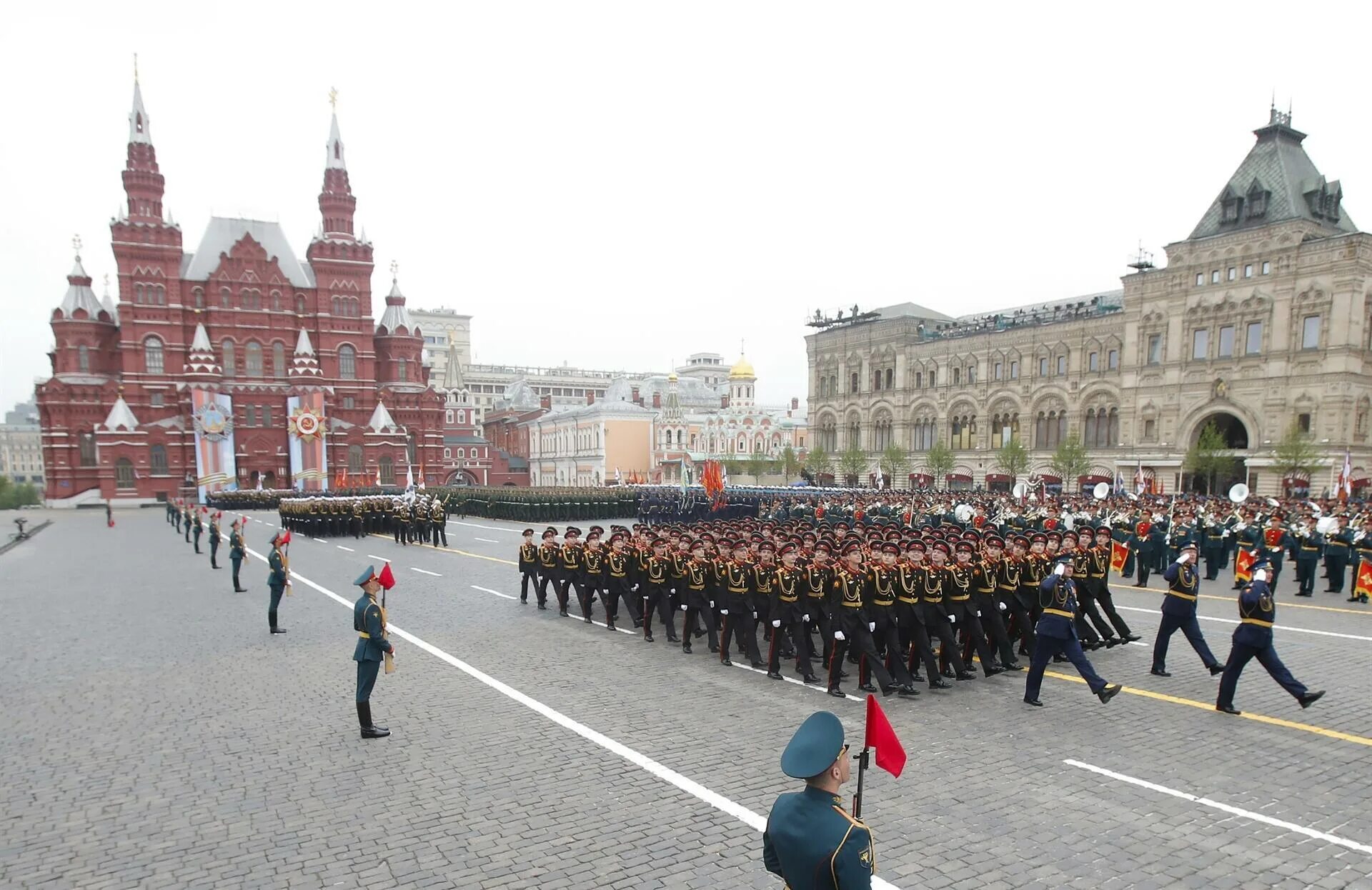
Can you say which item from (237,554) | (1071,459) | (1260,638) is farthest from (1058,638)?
(1071,459)

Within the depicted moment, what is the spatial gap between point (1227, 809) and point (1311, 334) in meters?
44.1

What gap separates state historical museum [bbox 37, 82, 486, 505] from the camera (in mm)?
54562

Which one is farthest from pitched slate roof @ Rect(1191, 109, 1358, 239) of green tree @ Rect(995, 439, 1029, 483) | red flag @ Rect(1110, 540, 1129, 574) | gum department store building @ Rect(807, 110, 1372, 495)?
red flag @ Rect(1110, 540, 1129, 574)

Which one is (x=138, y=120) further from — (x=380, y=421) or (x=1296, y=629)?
(x=1296, y=629)

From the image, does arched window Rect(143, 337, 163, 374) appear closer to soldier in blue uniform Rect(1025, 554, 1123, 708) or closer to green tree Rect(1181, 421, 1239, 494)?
soldier in blue uniform Rect(1025, 554, 1123, 708)

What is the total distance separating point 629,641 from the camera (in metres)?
11.7

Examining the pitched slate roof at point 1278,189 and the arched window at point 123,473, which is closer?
the pitched slate roof at point 1278,189

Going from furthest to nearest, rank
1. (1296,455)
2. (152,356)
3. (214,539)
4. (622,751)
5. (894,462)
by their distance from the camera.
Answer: (894,462)
(152,356)
(1296,455)
(214,539)
(622,751)

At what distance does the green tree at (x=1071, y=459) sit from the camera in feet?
151

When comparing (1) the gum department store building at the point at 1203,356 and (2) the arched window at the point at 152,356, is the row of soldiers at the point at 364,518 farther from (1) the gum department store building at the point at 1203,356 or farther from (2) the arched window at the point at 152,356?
(1) the gum department store building at the point at 1203,356

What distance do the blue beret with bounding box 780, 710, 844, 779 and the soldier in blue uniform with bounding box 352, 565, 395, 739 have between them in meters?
5.66

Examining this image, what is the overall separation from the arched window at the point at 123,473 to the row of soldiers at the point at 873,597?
5706cm

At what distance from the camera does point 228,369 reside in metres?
58.8

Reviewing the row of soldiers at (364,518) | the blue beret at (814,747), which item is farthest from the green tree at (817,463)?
the blue beret at (814,747)
